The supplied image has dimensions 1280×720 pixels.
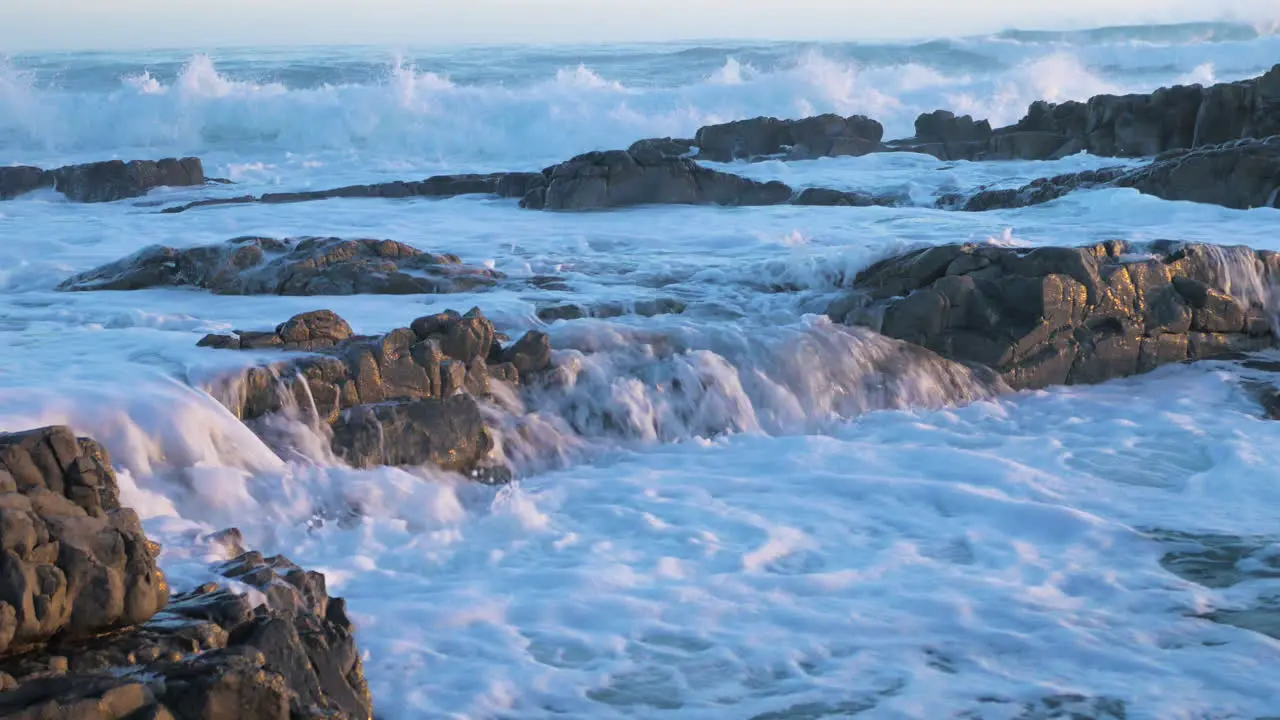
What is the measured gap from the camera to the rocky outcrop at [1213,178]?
11.9 metres

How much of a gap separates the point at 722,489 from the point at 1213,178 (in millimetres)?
8031

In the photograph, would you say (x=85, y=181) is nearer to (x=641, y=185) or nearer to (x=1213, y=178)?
(x=641, y=185)

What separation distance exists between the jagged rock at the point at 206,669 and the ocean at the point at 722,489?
1.27ft

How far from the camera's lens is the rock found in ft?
43.7

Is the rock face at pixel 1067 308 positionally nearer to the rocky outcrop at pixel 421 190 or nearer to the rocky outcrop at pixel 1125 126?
the rocky outcrop at pixel 421 190

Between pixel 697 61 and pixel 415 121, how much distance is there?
1603 centimetres

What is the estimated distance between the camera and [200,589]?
3568 mm

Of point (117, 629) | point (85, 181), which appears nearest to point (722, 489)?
point (117, 629)

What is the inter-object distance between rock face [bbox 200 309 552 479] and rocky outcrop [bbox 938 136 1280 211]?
789 centimetres

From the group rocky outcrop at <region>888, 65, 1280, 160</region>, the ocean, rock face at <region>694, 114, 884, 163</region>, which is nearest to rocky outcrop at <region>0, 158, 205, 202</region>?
the ocean

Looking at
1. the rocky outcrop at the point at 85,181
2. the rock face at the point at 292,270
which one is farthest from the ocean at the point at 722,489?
the rocky outcrop at the point at 85,181

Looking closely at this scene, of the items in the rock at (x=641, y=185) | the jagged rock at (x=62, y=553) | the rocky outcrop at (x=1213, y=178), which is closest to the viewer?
the jagged rock at (x=62, y=553)

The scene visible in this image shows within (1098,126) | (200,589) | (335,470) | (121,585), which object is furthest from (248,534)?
(1098,126)

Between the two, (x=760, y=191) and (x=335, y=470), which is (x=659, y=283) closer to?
(x=335, y=470)
